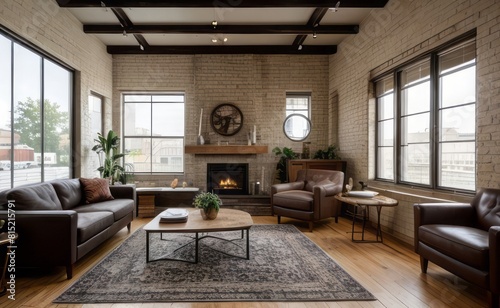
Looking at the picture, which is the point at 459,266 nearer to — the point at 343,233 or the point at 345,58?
the point at 343,233

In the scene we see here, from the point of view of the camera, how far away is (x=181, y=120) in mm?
6746

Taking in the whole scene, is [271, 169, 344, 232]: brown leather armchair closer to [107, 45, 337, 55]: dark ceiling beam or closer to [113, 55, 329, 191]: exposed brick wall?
[113, 55, 329, 191]: exposed brick wall

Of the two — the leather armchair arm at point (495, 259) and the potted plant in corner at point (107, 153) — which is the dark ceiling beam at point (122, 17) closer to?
the potted plant in corner at point (107, 153)

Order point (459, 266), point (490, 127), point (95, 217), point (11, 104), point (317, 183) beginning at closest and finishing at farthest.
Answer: point (459, 266) < point (490, 127) < point (95, 217) < point (11, 104) < point (317, 183)

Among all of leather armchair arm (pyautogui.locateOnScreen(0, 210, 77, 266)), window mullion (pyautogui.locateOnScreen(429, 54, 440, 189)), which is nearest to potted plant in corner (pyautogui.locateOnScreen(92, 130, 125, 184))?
leather armchair arm (pyautogui.locateOnScreen(0, 210, 77, 266))

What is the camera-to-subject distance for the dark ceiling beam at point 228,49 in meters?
6.32

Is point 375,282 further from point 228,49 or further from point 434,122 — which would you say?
point 228,49

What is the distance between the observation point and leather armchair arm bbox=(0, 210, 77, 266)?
2727 mm

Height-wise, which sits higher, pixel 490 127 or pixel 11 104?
pixel 11 104

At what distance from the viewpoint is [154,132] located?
6715 mm

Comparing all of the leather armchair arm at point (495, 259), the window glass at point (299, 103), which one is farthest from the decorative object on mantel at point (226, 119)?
the leather armchair arm at point (495, 259)

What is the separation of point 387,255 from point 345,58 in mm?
4000

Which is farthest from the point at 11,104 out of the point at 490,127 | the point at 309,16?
the point at 490,127

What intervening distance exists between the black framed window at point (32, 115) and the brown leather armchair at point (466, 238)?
472 cm
